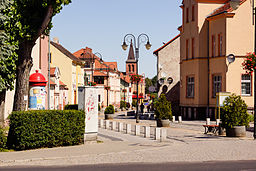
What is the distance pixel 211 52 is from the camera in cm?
4041

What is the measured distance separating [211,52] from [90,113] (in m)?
25.1

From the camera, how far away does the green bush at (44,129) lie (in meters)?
15.0

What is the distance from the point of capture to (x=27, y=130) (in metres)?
15.1

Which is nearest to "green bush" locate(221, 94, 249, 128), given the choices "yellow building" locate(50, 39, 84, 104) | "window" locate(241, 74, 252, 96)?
"window" locate(241, 74, 252, 96)

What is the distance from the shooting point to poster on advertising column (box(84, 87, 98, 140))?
1731 centimetres

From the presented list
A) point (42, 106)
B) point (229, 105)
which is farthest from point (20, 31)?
point (229, 105)

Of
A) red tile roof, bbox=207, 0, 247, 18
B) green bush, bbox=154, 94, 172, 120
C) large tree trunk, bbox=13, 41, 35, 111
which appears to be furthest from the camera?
red tile roof, bbox=207, 0, 247, 18

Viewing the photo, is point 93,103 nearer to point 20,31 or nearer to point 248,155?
point 20,31

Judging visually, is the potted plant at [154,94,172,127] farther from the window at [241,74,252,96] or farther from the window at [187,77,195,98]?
the window at [187,77,195,98]

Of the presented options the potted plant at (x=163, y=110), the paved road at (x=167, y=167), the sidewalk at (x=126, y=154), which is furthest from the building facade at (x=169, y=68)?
the paved road at (x=167, y=167)

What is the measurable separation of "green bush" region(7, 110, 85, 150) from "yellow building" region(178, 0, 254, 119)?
2379 centimetres

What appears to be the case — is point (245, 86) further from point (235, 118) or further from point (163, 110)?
point (235, 118)

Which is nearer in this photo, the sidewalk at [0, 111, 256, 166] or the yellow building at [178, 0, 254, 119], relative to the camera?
the sidewalk at [0, 111, 256, 166]

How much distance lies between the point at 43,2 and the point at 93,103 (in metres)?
4.40
